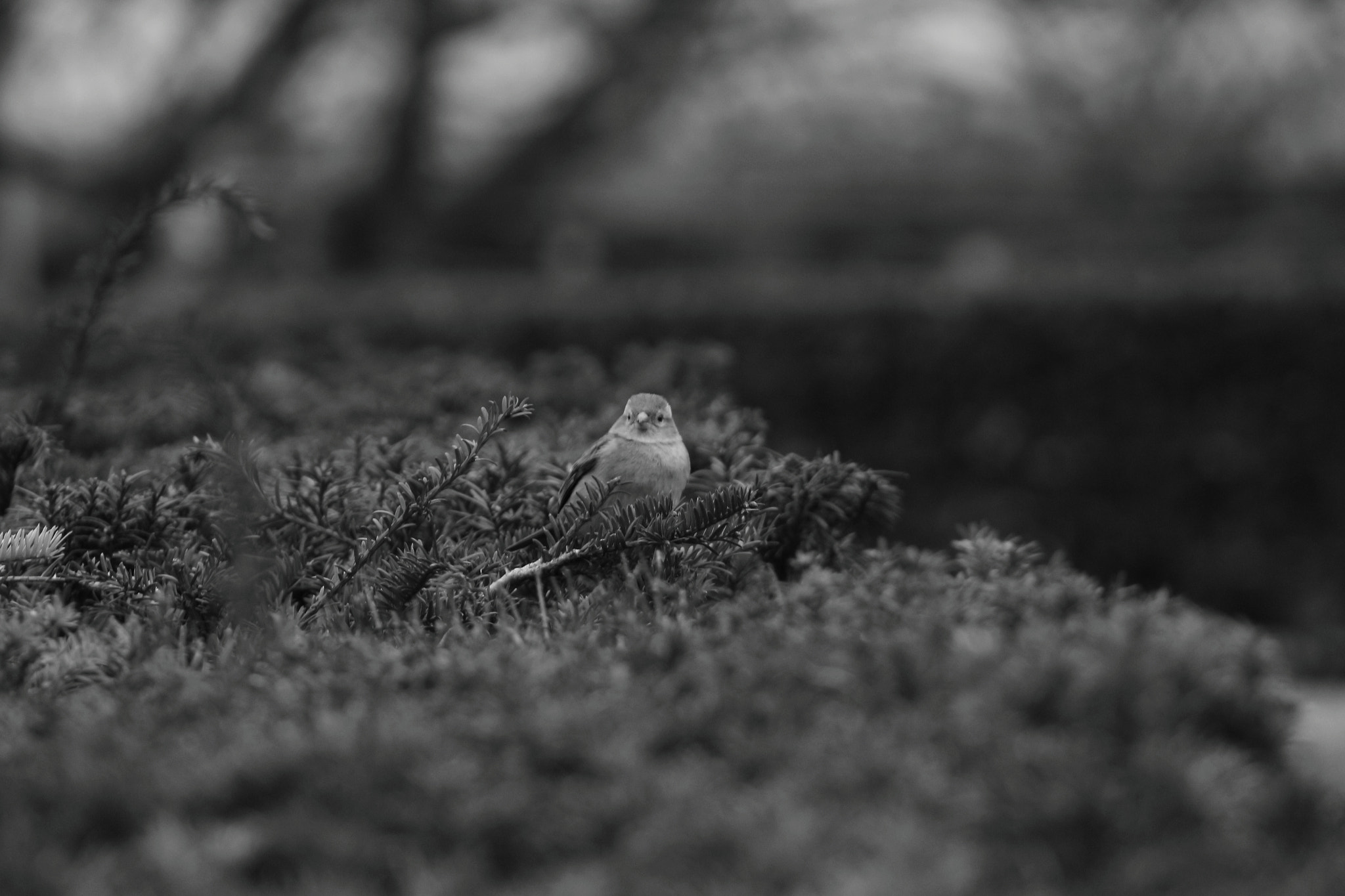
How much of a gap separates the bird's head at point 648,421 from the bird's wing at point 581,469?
14 cm

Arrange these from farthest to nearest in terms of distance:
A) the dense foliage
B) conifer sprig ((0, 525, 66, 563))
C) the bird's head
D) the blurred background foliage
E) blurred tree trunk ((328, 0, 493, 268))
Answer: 1. blurred tree trunk ((328, 0, 493, 268))
2. the blurred background foliage
3. the bird's head
4. conifer sprig ((0, 525, 66, 563))
5. the dense foliage

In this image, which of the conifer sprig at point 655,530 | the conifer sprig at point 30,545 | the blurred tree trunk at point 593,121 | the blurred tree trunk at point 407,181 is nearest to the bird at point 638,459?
the conifer sprig at point 655,530

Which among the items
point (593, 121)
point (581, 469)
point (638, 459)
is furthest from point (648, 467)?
point (593, 121)

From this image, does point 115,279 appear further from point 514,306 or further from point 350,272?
point 350,272

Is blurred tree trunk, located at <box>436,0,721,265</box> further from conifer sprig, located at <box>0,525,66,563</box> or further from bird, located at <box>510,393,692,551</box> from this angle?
conifer sprig, located at <box>0,525,66,563</box>

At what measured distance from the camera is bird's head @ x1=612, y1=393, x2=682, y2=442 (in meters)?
2.84

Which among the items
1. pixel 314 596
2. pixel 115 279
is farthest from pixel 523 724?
pixel 115 279

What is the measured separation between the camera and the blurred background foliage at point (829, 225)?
8.42m

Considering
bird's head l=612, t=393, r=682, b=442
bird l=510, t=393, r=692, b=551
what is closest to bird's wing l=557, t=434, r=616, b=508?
bird l=510, t=393, r=692, b=551

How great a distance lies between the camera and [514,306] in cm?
932

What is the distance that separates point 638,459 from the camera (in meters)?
2.73

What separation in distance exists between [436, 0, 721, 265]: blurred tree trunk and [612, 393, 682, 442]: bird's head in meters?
12.1

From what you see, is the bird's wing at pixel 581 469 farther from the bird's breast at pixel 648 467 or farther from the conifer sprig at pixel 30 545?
the conifer sprig at pixel 30 545

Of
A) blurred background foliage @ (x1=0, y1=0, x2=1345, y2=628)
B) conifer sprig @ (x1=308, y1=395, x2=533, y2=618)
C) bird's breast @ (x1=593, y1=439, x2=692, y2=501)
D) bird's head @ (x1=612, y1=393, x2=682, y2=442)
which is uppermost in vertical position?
blurred background foliage @ (x1=0, y1=0, x2=1345, y2=628)
